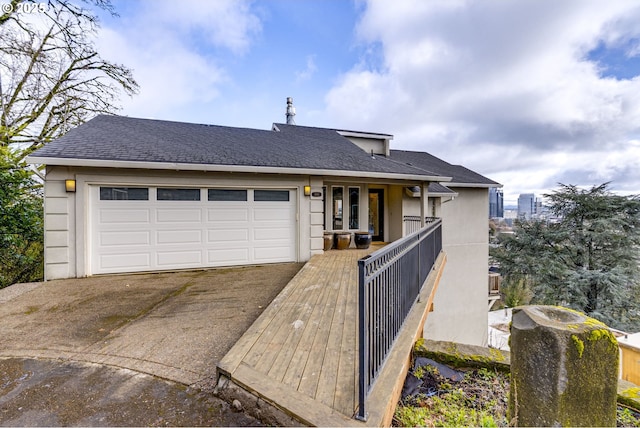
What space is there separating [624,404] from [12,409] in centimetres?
498

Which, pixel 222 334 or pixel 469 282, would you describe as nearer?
pixel 222 334

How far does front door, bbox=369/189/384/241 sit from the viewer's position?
35.8 feet

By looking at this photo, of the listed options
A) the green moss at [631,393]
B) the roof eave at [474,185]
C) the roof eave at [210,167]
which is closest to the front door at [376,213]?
the roof eave at [210,167]

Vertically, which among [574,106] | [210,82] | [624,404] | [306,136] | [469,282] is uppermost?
[210,82]

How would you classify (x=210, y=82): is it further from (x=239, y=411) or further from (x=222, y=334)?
(x=239, y=411)

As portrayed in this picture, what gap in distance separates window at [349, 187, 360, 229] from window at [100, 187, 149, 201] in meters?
6.33

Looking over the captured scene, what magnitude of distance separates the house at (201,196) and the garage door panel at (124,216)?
0.07 feet

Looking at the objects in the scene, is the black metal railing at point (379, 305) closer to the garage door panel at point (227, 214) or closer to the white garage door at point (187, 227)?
the white garage door at point (187, 227)

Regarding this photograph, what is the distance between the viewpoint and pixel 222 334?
3.46 metres

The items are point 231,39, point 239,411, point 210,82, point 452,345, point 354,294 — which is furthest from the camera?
point 210,82

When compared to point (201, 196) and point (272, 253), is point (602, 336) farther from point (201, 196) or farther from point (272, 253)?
point (201, 196)

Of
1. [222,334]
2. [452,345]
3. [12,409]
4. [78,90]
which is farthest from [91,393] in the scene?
[78,90]

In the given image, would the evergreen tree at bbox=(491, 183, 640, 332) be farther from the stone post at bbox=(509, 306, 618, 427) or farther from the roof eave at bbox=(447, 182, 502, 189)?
the stone post at bbox=(509, 306, 618, 427)

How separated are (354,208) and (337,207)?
716 millimetres
